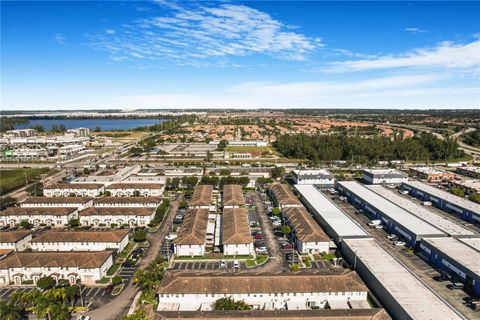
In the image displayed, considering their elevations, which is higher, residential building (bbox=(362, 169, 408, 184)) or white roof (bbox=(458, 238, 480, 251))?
residential building (bbox=(362, 169, 408, 184))

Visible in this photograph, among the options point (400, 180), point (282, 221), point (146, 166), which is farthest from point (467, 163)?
point (146, 166)

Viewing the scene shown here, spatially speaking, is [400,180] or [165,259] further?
[400,180]

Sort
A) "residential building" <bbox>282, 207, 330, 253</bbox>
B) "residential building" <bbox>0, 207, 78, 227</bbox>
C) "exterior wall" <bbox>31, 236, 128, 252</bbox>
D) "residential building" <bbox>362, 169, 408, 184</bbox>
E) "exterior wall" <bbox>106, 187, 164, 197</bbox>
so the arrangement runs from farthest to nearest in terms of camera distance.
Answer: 1. "residential building" <bbox>362, 169, 408, 184</bbox>
2. "exterior wall" <bbox>106, 187, 164, 197</bbox>
3. "residential building" <bbox>0, 207, 78, 227</bbox>
4. "exterior wall" <bbox>31, 236, 128, 252</bbox>
5. "residential building" <bbox>282, 207, 330, 253</bbox>

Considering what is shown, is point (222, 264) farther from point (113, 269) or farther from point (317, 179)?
point (317, 179)

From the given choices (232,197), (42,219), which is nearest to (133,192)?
(42,219)

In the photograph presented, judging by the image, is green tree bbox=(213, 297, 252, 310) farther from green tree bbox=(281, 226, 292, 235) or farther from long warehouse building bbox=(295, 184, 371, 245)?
long warehouse building bbox=(295, 184, 371, 245)

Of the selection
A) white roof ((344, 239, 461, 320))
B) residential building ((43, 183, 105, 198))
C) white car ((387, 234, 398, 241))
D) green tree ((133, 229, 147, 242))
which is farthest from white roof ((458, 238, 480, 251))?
residential building ((43, 183, 105, 198))

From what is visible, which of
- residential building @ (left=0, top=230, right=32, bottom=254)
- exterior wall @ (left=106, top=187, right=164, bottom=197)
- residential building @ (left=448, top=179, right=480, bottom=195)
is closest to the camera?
residential building @ (left=0, top=230, right=32, bottom=254)

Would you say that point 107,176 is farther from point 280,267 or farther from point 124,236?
point 280,267

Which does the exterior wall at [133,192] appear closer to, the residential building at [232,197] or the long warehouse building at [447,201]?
the residential building at [232,197]
